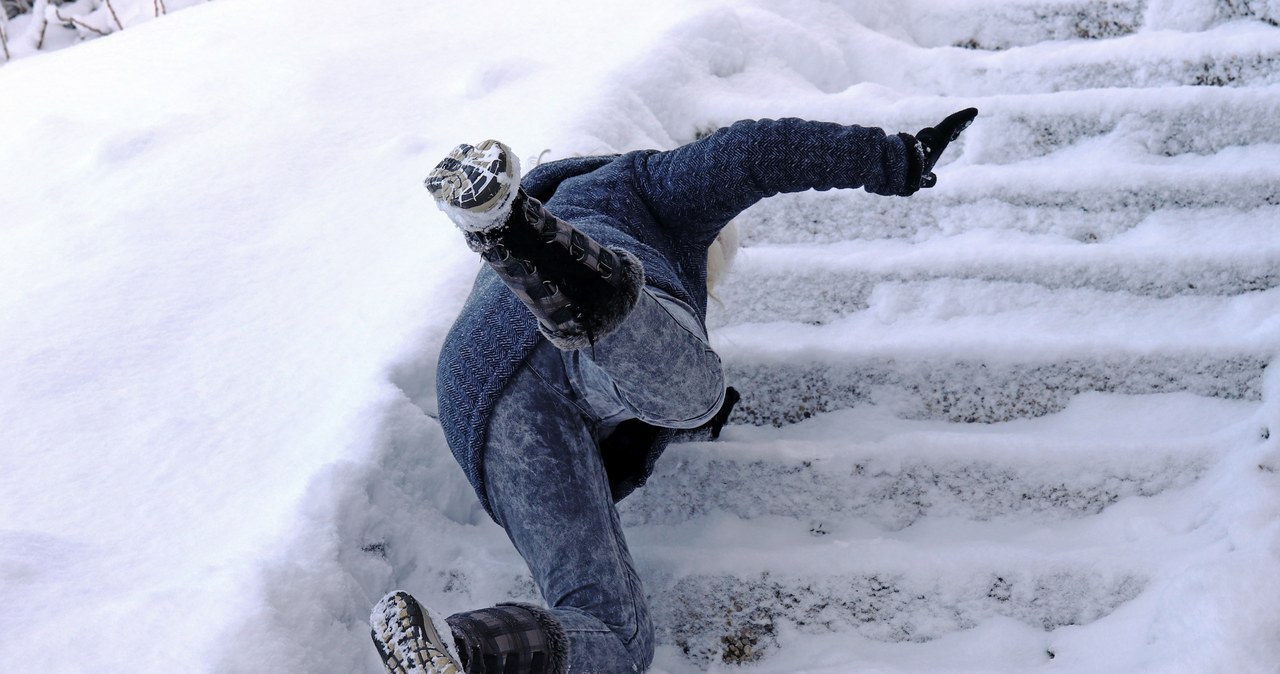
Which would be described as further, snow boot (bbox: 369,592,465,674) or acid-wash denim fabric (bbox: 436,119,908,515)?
acid-wash denim fabric (bbox: 436,119,908,515)

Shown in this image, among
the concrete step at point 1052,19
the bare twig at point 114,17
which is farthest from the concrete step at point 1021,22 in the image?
the bare twig at point 114,17

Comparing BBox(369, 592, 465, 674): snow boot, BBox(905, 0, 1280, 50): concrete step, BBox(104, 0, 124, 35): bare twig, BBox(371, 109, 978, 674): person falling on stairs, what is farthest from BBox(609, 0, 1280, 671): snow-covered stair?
BBox(104, 0, 124, 35): bare twig

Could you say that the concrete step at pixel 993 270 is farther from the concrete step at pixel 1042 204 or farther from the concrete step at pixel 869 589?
the concrete step at pixel 869 589

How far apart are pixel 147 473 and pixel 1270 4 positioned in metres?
1.90

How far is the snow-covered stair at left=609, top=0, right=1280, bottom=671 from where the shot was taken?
1077mm

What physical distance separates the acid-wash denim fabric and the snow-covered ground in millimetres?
203

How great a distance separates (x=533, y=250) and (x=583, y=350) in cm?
12

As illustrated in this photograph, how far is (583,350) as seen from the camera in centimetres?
79

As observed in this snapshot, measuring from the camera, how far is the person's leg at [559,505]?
0.88 meters

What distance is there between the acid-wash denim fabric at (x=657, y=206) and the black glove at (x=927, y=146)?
0.03 ft

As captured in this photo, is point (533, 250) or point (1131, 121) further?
point (1131, 121)

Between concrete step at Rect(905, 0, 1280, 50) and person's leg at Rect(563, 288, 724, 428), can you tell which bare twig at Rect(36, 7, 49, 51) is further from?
person's leg at Rect(563, 288, 724, 428)

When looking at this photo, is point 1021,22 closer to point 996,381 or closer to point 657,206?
point 996,381

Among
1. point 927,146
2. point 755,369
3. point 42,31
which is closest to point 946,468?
point 755,369
